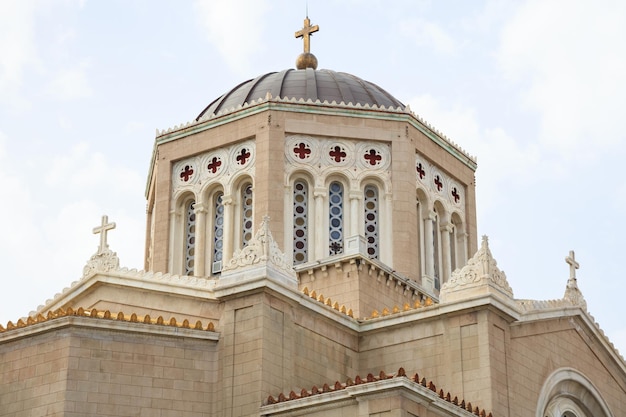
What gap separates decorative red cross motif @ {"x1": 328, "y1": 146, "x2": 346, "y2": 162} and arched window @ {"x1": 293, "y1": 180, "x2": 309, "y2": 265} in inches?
38.1

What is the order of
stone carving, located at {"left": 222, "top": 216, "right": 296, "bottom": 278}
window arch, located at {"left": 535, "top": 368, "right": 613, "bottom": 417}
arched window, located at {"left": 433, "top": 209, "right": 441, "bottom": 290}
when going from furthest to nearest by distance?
arched window, located at {"left": 433, "top": 209, "right": 441, "bottom": 290}
window arch, located at {"left": 535, "top": 368, "right": 613, "bottom": 417}
stone carving, located at {"left": 222, "top": 216, "right": 296, "bottom": 278}

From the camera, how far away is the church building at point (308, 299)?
84.6 feet

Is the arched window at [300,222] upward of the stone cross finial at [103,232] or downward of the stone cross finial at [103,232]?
upward

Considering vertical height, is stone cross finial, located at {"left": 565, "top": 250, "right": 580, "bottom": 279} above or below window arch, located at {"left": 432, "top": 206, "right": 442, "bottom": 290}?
below

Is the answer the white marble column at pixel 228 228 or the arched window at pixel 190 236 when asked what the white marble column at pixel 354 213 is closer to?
the white marble column at pixel 228 228

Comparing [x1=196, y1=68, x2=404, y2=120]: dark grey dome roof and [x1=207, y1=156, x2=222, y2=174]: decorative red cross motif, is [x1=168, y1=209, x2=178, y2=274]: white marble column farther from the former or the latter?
[x1=196, y1=68, x2=404, y2=120]: dark grey dome roof

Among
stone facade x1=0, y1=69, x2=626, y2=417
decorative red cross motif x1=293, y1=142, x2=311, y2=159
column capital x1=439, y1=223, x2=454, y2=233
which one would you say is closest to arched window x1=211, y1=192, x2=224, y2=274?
stone facade x1=0, y1=69, x2=626, y2=417

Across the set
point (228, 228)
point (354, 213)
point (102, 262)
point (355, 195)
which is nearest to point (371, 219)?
point (354, 213)

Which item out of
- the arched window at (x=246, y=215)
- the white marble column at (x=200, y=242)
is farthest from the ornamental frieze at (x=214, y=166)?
the white marble column at (x=200, y=242)

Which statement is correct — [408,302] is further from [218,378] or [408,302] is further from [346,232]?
[218,378]

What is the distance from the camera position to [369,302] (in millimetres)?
30984

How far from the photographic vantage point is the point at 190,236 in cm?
3428

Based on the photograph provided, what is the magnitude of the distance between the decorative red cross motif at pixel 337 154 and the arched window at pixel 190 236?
147 inches

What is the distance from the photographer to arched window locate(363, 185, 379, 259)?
108 ft
